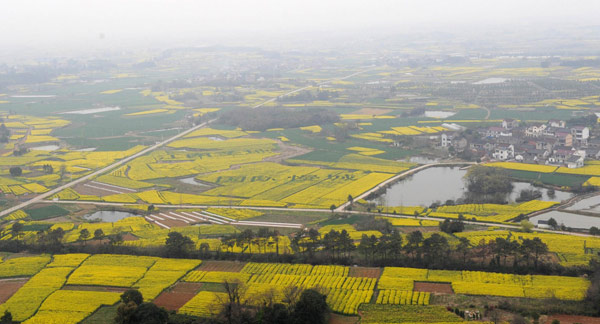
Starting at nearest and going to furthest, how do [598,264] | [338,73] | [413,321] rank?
[413,321], [598,264], [338,73]

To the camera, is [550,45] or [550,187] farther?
[550,45]

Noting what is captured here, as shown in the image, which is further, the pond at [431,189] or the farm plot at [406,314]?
the pond at [431,189]

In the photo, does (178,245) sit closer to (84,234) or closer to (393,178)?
(84,234)

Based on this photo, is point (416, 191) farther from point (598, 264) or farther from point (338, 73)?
point (338, 73)

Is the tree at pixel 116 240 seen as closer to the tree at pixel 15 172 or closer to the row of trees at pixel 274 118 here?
the tree at pixel 15 172

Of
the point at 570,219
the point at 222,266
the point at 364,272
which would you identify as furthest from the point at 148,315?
the point at 570,219

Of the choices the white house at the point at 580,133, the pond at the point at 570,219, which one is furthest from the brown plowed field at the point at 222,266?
the white house at the point at 580,133

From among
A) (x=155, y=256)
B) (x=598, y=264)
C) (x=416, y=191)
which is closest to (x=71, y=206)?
(x=155, y=256)
